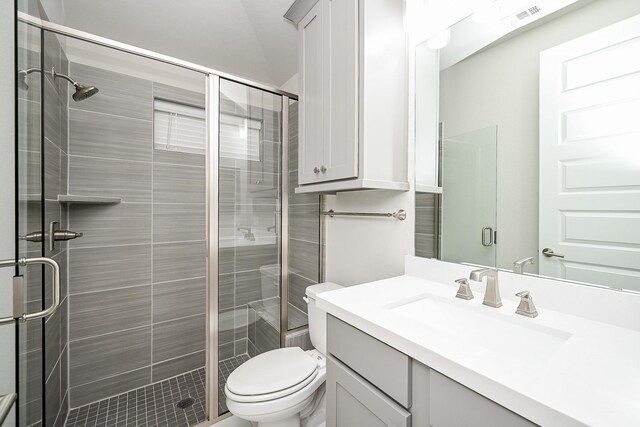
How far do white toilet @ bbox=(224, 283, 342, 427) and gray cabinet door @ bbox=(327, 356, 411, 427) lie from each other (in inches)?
12.8

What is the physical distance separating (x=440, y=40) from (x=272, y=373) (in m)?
1.70

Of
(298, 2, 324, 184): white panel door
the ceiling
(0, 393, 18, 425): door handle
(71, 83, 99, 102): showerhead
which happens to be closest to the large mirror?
(298, 2, 324, 184): white panel door

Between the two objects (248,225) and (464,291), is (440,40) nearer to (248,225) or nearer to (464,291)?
(464,291)

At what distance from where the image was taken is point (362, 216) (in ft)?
5.17

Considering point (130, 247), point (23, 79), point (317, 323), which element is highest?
point (23, 79)

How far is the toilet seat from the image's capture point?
115 centimetres

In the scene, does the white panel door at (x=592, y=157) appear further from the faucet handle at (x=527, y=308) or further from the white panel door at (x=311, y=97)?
the white panel door at (x=311, y=97)

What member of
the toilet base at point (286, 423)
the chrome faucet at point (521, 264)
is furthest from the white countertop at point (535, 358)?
the toilet base at point (286, 423)

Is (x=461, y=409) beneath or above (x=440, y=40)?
beneath

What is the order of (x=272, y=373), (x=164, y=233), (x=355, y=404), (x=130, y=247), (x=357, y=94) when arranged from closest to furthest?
(x=355, y=404) < (x=357, y=94) < (x=272, y=373) < (x=130, y=247) < (x=164, y=233)

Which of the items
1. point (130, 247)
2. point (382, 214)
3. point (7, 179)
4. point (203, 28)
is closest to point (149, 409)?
point (130, 247)

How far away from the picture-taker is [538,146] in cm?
89

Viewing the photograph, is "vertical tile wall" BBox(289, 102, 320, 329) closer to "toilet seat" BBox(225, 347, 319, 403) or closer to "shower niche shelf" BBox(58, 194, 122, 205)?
"toilet seat" BBox(225, 347, 319, 403)

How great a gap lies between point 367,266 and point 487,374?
3.44 ft
